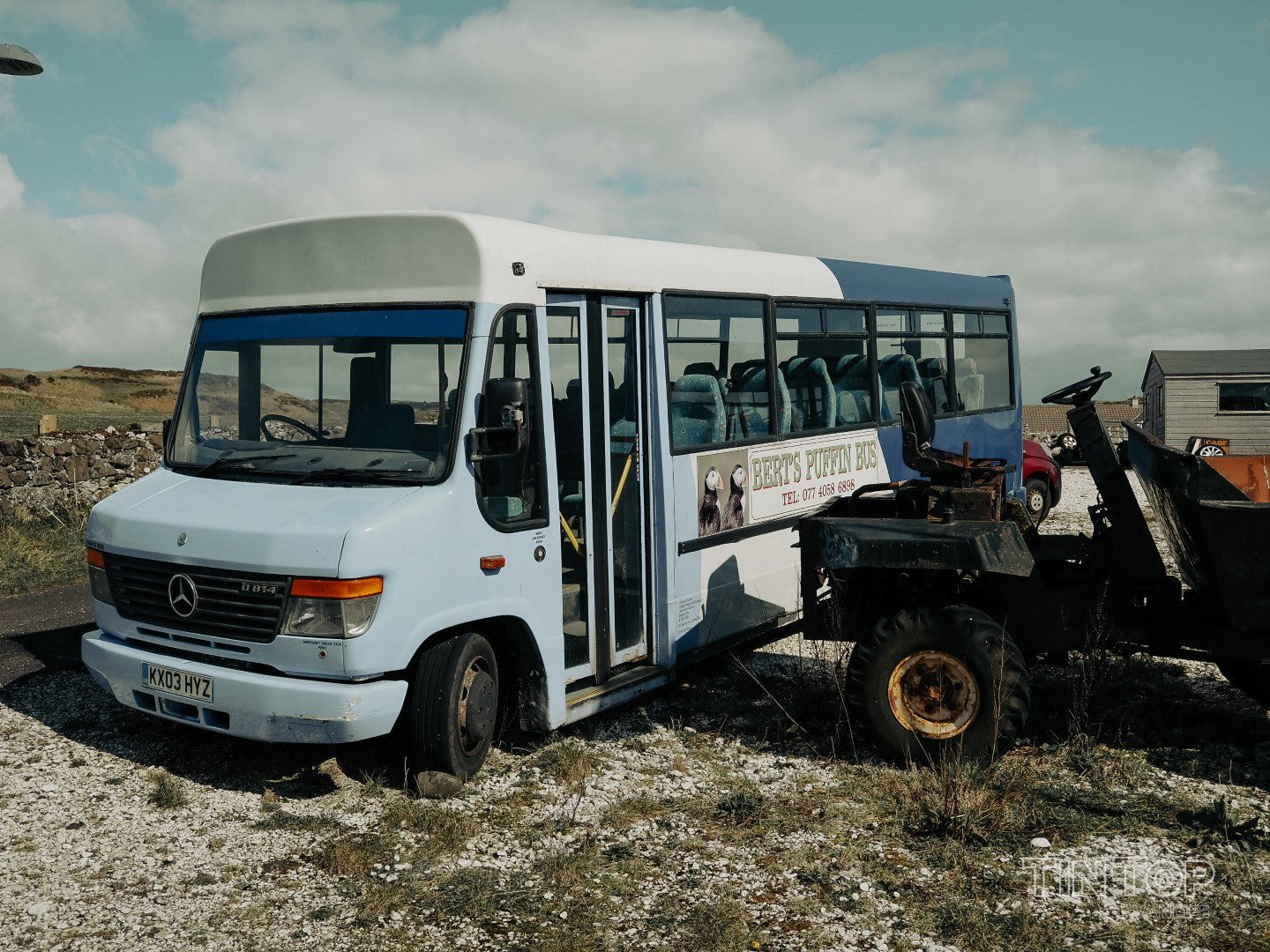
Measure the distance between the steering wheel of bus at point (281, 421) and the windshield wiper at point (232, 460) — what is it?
14cm

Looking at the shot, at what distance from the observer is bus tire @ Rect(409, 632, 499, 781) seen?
17.9 feet

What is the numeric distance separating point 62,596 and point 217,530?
270 inches

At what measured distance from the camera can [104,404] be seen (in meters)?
61.1

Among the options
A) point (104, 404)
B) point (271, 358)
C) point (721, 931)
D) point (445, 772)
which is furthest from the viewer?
point (104, 404)

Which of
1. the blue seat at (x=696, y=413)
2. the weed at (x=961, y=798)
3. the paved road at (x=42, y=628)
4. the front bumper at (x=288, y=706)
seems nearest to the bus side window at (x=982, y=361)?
the blue seat at (x=696, y=413)

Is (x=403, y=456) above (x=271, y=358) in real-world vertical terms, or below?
below

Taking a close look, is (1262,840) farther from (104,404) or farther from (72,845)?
(104,404)

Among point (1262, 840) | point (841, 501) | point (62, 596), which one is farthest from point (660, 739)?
point (62, 596)

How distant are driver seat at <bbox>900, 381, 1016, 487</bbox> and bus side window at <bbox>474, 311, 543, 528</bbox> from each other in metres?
2.22

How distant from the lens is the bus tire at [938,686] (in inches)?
228

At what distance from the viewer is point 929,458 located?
255 inches

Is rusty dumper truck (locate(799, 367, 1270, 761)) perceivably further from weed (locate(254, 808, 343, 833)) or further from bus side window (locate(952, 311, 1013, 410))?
bus side window (locate(952, 311, 1013, 410))

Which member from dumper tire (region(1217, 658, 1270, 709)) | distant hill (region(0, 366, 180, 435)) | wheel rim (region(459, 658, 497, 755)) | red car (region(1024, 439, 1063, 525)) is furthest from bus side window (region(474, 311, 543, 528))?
distant hill (region(0, 366, 180, 435))

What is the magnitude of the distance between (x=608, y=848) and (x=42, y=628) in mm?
6700
